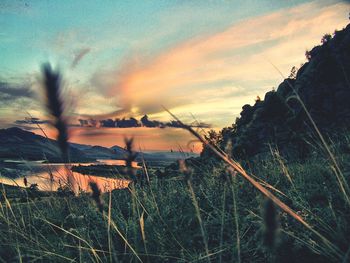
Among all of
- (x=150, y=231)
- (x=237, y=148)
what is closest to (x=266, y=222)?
(x=150, y=231)

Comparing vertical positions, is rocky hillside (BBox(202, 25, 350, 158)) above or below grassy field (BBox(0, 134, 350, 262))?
above

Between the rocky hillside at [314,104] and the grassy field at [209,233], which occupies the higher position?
the rocky hillside at [314,104]

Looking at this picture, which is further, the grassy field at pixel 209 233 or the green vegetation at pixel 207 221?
the grassy field at pixel 209 233

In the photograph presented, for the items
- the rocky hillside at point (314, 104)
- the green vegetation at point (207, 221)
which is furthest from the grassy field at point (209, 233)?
the rocky hillside at point (314, 104)

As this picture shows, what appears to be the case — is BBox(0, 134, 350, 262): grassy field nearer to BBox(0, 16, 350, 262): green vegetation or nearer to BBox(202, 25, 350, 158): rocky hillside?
BBox(0, 16, 350, 262): green vegetation

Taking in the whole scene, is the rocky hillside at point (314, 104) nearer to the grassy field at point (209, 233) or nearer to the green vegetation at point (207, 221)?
the green vegetation at point (207, 221)

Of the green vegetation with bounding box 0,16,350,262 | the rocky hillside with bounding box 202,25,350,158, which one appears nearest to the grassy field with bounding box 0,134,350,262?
the green vegetation with bounding box 0,16,350,262

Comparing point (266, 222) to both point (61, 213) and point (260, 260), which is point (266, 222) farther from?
point (61, 213)

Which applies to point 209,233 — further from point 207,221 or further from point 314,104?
point 314,104

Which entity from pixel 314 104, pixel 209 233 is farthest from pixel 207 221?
pixel 314 104

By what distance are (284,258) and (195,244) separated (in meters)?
0.83

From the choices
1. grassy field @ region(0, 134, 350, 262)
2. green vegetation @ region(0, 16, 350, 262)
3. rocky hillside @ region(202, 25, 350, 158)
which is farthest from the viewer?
rocky hillside @ region(202, 25, 350, 158)

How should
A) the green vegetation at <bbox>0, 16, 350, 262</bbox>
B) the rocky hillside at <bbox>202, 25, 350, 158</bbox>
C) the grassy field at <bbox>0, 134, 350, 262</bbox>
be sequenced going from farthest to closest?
the rocky hillside at <bbox>202, 25, 350, 158</bbox>
the grassy field at <bbox>0, 134, 350, 262</bbox>
the green vegetation at <bbox>0, 16, 350, 262</bbox>

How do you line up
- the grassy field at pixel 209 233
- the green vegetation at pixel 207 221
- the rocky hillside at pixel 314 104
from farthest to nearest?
the rocky hillside at pixel 314 104
the grassy field at pixel 209 233
the green vegetation at pixel 207 221
